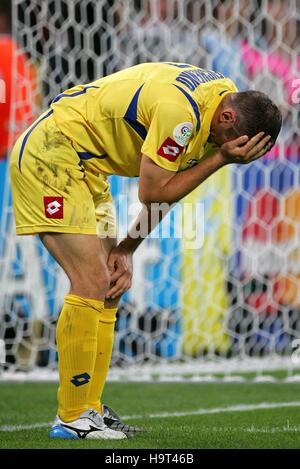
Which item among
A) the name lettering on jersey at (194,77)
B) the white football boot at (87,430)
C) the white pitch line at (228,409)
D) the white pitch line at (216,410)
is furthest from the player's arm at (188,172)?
the white pitch line at (228,409)

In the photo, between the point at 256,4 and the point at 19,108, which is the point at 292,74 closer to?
the point at 256,4

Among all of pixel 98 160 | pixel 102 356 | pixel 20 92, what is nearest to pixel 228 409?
pixel 102 356

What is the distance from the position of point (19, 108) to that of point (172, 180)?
3052mm

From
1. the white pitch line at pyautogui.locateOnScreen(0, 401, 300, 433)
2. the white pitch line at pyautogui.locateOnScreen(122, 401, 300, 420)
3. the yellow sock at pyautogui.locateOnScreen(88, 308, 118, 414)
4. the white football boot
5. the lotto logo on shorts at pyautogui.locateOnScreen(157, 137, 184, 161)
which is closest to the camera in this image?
the lotto logo on shorts at pyautogui.locateOnScreen(157, 137, 184, 161)

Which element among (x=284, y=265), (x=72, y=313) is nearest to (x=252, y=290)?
(x=284, y=265)

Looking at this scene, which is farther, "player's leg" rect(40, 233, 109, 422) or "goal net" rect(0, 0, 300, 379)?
"goal net" rect(0, 0, 300, 379)

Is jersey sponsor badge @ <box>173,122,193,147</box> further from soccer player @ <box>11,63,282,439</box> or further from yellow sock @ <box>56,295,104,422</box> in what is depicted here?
yellow sock @ <box>56,295,104,422</box>

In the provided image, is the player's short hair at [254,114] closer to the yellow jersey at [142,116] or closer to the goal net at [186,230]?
the yellow jersey at [142,116]

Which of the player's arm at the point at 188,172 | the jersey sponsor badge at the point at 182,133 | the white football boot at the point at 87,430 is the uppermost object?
the jersey sponsor badge at the point at 182,133

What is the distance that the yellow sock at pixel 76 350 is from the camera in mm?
3533

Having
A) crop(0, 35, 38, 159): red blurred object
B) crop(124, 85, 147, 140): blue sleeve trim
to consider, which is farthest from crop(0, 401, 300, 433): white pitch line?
crop(0, 35, 38, 159): red blurred object

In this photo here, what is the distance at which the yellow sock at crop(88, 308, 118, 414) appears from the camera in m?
3.72

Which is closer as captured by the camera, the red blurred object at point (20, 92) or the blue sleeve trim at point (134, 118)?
the blue sleeve trim at point (134, 118)

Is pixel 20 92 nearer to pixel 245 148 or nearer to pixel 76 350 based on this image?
pixel 76 350
